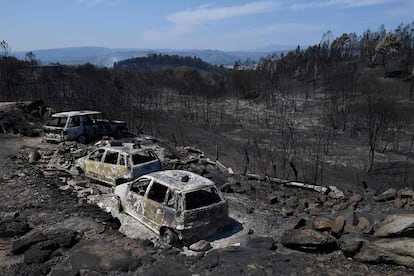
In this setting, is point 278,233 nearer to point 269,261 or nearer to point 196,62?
point 269,261

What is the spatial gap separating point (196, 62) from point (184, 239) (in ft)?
464

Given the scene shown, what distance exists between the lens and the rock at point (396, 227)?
7.30 metres

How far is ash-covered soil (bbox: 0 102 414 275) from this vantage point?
721 cm

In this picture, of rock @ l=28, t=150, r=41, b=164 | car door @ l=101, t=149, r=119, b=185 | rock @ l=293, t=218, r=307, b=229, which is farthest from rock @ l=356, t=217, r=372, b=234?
rock @ l=28, t=150, r=41, b=164

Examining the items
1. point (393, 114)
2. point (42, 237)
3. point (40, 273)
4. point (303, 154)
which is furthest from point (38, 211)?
point (393, 114)

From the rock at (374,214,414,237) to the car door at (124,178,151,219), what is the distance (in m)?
5.36

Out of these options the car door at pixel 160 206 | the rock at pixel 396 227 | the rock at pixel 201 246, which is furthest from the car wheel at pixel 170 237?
the rock at pixel 396 227

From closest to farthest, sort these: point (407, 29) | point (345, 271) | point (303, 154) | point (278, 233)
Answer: point (345, 271)
point (278, 233)
point (303, 154)
point (407, 29)

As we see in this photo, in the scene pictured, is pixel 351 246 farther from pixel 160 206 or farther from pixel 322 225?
pixel 160 206

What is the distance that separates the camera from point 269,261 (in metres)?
7.39

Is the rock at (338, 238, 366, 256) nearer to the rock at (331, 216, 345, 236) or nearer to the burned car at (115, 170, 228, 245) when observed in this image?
the rock at (331, 216, 345, 236)

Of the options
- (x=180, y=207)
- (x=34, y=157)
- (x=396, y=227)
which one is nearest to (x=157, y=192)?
(x=180, y=207)

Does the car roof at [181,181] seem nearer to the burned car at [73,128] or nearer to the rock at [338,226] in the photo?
the rock at [338,226]

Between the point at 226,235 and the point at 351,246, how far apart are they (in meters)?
3.03
